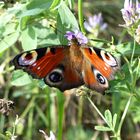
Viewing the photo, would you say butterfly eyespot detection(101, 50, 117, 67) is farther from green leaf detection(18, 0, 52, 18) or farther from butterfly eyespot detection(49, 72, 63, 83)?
green leaf detection(18, 0, 52, 18)

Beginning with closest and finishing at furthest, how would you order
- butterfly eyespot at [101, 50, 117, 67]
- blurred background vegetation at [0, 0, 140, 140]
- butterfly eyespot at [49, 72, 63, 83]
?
1. butterfly eyespot at [101, 50, 117, 67]
2. butterfly eyespot at [49, 72, 63, 83]
3. blurred background vegetation at [0, 0, 140, 140]

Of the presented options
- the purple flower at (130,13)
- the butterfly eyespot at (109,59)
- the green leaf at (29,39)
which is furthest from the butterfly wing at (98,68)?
the green leaf at (29,39)

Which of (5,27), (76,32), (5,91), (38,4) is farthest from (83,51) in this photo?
(5,91)

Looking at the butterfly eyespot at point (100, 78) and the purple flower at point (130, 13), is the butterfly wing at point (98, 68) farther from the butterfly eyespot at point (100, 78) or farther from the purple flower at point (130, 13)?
the purple flower at point (130, 13)

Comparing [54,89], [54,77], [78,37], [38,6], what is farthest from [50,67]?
[54,89]

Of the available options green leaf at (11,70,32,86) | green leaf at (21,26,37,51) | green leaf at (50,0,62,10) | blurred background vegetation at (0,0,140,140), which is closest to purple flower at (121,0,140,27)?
blurred background vegetation at (0,0,140,140)
